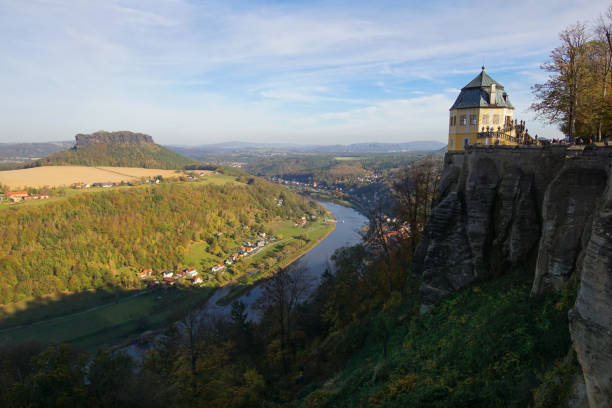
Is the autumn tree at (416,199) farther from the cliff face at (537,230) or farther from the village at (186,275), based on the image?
the village at (186,275)

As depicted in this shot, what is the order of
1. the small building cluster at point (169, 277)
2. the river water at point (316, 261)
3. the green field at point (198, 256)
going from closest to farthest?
the river water at point (316, 261)
the small building cluster at point (169, 277)
the green field at point (198, 256)

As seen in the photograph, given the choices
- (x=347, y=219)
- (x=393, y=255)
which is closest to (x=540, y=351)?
(x=393, y=255)

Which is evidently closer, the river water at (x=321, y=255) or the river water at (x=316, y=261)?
the river water at (x=316, y=261)

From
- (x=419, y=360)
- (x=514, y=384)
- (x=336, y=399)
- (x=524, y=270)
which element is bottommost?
(x=336, y=399)

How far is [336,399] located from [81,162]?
152m

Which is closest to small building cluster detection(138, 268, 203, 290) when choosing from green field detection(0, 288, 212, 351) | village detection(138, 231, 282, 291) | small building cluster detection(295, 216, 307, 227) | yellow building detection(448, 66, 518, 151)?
village detection(138, 231, 282, 291)

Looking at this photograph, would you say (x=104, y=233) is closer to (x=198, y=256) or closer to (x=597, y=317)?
(x=198, y=256)

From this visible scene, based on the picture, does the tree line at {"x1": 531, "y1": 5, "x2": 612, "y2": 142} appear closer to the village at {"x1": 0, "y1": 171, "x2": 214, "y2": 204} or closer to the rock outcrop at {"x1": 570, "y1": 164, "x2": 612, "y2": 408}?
the rock outcrop at {"x1": 570, "y1": 164, "x2": 612, "y2": 408}

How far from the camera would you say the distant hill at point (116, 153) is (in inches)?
5113

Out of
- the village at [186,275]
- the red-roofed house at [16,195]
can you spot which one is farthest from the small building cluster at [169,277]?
the red-roofed house at [16,195]

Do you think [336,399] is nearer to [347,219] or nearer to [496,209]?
[496,209]

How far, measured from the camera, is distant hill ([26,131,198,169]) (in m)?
130

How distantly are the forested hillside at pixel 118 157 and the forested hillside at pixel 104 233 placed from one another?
63289 millimetres

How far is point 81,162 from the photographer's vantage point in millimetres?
128875
